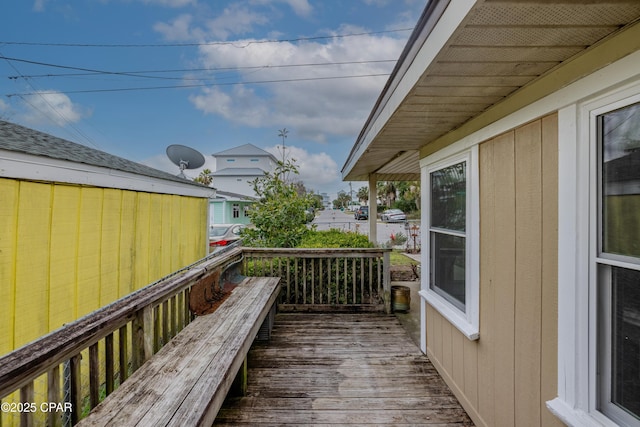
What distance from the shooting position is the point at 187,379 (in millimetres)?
1574

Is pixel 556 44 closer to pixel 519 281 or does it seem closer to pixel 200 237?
pixel 519 281

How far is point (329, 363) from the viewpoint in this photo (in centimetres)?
279

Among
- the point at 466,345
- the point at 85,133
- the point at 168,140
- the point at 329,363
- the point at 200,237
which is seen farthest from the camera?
the point at 168,140

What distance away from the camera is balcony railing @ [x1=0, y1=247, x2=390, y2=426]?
117 centimetres

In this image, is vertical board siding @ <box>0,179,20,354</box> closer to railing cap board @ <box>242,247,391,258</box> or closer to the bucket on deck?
railing cap board @ <box>242,247,391,258</box>

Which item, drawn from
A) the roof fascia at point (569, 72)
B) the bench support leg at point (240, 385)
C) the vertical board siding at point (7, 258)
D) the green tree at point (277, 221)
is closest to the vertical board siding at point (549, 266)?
the roof fascia at point (569, 72)

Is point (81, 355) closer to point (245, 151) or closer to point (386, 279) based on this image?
point (386, 279)

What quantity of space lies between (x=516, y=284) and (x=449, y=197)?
1.05m

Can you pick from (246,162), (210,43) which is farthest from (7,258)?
(246,162)

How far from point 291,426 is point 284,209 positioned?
343 centimetres

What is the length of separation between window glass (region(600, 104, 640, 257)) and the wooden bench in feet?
5.91

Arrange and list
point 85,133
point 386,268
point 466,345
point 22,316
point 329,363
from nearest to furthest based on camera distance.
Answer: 1. point 22,316
2. point 466,345
3. point 329,363
4. point 386,268
5. point 85,133

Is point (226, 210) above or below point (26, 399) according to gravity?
above

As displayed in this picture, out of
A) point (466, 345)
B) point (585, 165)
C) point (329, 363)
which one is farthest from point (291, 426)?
point (585, 165)
